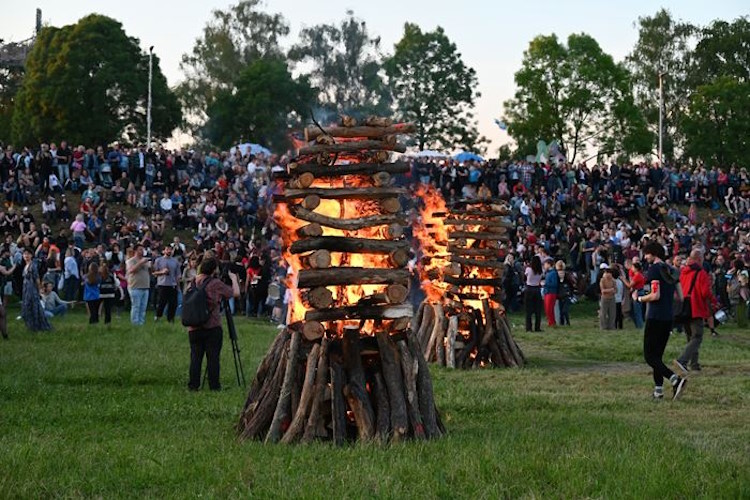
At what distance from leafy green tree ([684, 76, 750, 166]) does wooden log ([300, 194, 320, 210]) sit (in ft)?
233

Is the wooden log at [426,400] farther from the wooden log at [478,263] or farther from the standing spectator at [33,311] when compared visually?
the standing spectator at [33,311]

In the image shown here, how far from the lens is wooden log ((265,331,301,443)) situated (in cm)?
1005

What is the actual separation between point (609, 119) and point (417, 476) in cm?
6867

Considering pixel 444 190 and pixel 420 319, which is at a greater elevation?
pixel 444 190

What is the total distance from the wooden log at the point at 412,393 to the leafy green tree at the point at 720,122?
2808 inches

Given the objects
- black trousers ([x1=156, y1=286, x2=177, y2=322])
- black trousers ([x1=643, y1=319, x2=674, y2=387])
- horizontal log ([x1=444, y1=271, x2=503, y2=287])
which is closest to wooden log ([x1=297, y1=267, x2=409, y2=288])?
black trousers ([x1=643, y1=319, x2=674, y2=387])

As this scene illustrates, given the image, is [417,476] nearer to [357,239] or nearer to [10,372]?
[357,239]

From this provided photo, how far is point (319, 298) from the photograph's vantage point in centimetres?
1042

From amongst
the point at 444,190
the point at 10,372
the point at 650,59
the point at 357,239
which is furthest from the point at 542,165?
the point at 650,59

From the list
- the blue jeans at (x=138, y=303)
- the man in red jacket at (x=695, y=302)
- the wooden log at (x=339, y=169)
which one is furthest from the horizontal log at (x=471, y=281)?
the blue jeans at (x=138, y=303)

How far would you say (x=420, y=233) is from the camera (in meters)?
20.2

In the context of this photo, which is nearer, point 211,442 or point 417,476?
point 417,476

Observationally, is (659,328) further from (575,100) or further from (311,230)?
(575,100)

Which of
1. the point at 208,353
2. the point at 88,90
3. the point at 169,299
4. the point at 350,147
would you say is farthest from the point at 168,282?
the point at 88,90
